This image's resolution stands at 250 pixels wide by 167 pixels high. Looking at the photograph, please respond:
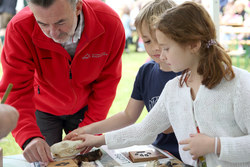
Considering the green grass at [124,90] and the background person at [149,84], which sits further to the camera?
the green grass at [124,90]

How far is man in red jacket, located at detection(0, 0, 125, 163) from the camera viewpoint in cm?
158

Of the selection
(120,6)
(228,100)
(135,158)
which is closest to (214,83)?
(228,100)

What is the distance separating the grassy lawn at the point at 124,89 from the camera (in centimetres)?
370

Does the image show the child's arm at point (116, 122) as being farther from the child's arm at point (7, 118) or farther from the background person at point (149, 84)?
the child's arm at point (7, 118)

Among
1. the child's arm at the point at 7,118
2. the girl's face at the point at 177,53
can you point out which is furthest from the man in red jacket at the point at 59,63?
the child's arm at the point at 7,118

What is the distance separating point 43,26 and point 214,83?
0.83 m

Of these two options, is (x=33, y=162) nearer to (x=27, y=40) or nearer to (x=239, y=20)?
(x=27, y=40)

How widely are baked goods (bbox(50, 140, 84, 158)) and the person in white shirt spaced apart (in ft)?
1.79

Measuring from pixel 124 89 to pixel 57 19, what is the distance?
4395 millimetres

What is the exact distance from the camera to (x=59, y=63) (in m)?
1.84

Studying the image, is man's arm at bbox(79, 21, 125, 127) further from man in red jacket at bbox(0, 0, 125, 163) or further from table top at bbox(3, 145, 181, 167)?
table top at bbox(3, 145, 181, 167)

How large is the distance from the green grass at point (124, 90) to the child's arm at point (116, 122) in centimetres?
209

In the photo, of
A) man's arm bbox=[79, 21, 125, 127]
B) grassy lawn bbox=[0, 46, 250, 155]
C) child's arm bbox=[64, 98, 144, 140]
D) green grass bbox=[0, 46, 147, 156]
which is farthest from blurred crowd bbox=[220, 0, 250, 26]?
child's arm bbox=[64, 98, 144, 140]

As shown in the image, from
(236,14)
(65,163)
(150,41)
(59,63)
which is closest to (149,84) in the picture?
(150,41)
